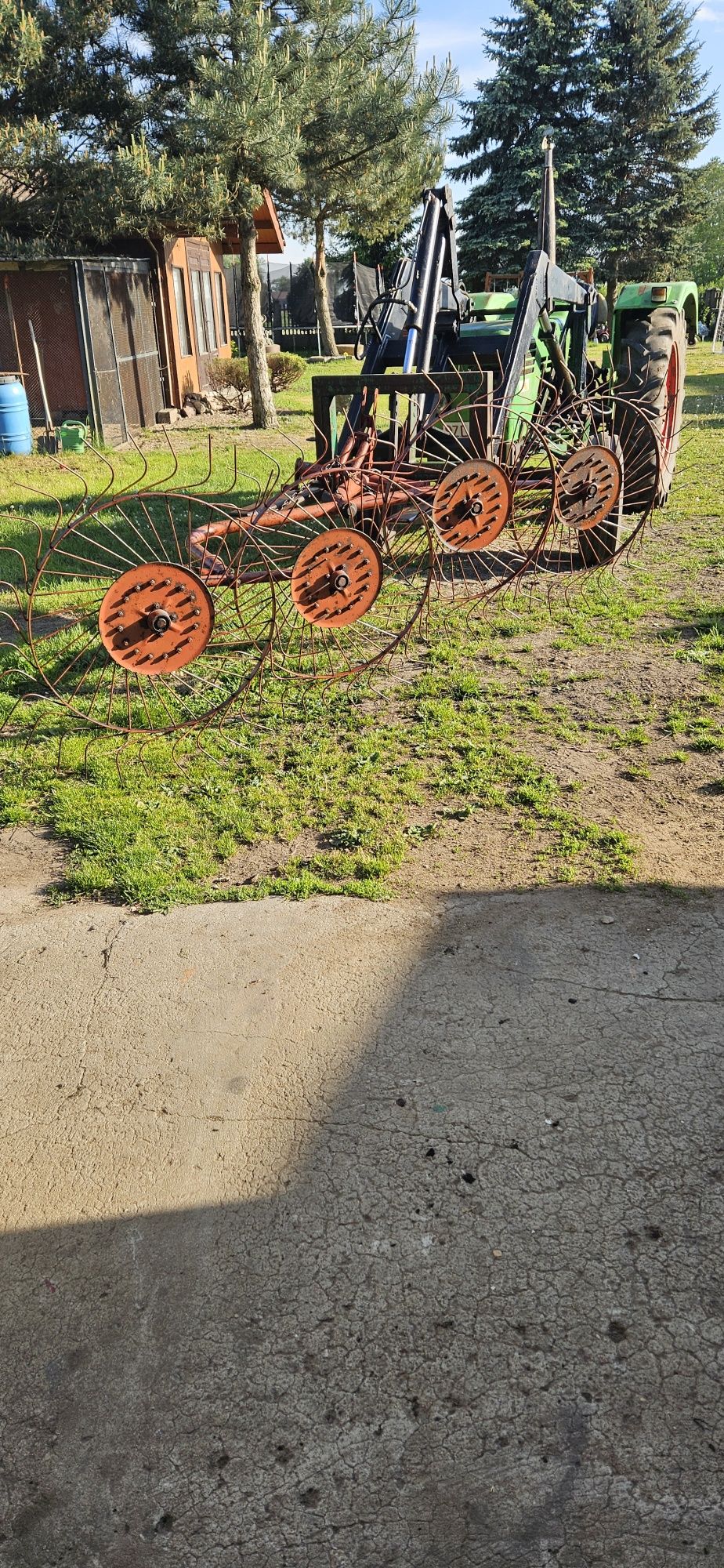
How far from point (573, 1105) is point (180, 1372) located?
3.90 ft

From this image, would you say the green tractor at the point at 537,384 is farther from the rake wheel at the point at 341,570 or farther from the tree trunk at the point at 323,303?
the tree trunk at the point at 323,303

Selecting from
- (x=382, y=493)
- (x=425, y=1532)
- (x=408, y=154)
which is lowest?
(x=425, y=1532)

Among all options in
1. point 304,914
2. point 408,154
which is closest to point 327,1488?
point 304,914

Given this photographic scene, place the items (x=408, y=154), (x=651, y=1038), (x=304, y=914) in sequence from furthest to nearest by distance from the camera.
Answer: (x=408, y=154) < (x=304, y=914) < (x=651, y=1038)

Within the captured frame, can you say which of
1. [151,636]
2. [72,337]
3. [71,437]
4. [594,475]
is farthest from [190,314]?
[151,636]

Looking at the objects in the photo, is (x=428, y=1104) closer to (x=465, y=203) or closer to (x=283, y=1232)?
(x=283, y=1232)

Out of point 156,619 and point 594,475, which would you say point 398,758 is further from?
point 594,475

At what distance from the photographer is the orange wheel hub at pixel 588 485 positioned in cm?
638

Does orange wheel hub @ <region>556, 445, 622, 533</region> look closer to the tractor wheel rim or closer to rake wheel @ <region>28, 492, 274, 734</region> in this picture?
rake wheel @ <region>28, 492, 274, 734</region>

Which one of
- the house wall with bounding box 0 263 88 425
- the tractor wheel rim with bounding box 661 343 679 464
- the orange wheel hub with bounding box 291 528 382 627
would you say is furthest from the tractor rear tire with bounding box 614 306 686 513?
the house wall with bounding box 0 263 88 425

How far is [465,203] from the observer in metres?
28.7

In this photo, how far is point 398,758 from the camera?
507 centimetres

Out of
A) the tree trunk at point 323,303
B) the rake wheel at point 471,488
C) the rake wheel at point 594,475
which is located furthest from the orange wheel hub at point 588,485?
the tree trunk at point 323,303

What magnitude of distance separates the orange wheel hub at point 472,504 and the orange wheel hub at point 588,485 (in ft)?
2.50
